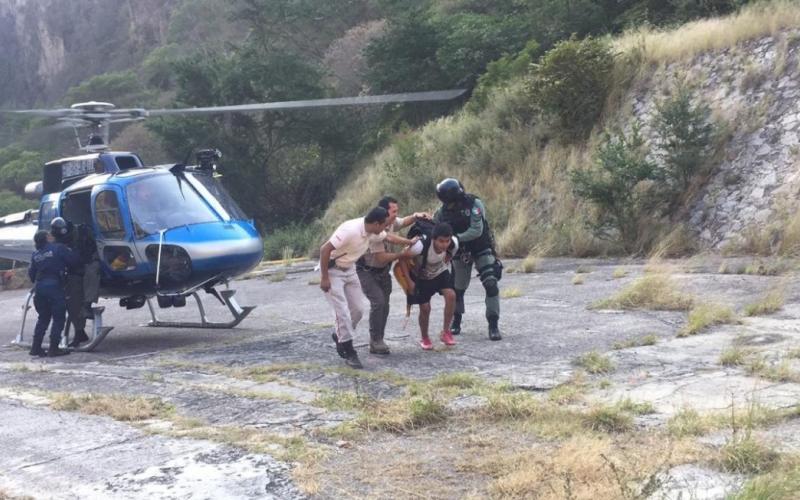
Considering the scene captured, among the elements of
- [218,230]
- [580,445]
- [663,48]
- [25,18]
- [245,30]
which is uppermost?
[25,18]

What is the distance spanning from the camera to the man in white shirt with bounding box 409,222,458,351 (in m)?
8.67

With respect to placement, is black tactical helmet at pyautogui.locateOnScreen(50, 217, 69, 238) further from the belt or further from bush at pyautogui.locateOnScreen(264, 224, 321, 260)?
bush at pyautogui.locateOnScreen(264, 224, 321, 260)

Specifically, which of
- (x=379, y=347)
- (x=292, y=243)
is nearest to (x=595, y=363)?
(x=379, y=347)

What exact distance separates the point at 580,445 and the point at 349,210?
1902cm

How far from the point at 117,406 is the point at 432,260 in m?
3.20

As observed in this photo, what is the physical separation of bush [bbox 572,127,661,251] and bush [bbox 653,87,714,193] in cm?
38

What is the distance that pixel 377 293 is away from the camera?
888cm

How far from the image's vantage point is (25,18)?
79.6 m

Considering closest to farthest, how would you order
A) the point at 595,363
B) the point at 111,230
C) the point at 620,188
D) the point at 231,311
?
the point at 595,363 → the point at 111,230 → the point at 231,311 → the point at 620,188

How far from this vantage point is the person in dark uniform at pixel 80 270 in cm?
1109

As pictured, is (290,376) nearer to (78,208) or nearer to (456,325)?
(456,325)

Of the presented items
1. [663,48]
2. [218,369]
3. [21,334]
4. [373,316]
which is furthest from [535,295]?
[663,48]

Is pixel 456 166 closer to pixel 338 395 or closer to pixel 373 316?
pixel 373 316

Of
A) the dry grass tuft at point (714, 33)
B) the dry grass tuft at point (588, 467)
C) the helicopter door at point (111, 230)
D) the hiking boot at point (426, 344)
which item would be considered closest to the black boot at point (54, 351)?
the helicopter door at point (111, 230)
